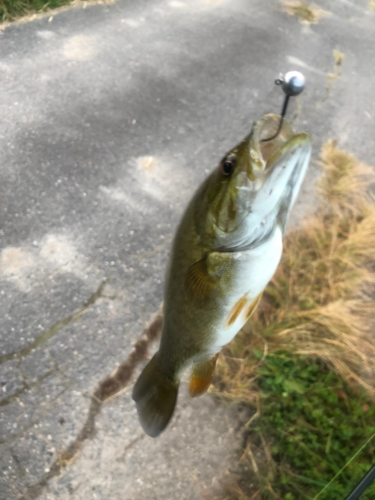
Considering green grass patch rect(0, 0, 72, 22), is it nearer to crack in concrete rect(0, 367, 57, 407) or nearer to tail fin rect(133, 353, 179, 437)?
crack in concrete rect(0, 367, 57, 407)

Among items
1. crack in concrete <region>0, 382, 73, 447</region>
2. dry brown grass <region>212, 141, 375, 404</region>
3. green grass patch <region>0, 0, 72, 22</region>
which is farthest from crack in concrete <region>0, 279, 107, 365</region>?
green grass patch <region>0, 0, 72, 22</region>

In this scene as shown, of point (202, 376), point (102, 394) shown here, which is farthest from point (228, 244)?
point (102, 394)

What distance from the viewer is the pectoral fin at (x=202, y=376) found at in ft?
4.16

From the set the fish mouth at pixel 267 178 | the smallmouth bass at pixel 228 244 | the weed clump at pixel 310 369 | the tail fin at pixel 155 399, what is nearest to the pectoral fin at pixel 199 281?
the smallmouth bass at pixel 228 244

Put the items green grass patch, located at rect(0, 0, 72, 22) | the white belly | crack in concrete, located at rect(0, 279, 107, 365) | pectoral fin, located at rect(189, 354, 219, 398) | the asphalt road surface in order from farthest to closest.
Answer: green grass patch, located at rect(0, 0, 72, 22) < crack in concrete, located at rect(0, 279, 107, 365) < the asphalt road surface < pectoral fin, located at rect(189, 354, 219, 398) < the white belly

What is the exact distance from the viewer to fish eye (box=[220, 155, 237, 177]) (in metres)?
0.95

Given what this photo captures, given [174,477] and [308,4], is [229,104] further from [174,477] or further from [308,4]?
[174,477]

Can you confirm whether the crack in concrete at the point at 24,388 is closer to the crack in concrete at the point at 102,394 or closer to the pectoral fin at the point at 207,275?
the crack in concrete at the point at 102,394

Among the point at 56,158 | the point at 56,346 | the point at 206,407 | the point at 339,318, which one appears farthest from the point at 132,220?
the point at 339,318

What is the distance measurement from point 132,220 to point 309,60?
10.6 feet

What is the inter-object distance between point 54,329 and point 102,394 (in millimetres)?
499

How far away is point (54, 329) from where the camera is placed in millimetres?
2262

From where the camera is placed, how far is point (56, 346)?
221 cm

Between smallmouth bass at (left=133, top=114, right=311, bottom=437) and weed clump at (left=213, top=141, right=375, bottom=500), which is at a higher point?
smallmouth bass at (left=133, top=114, right=311, bottom=437)
